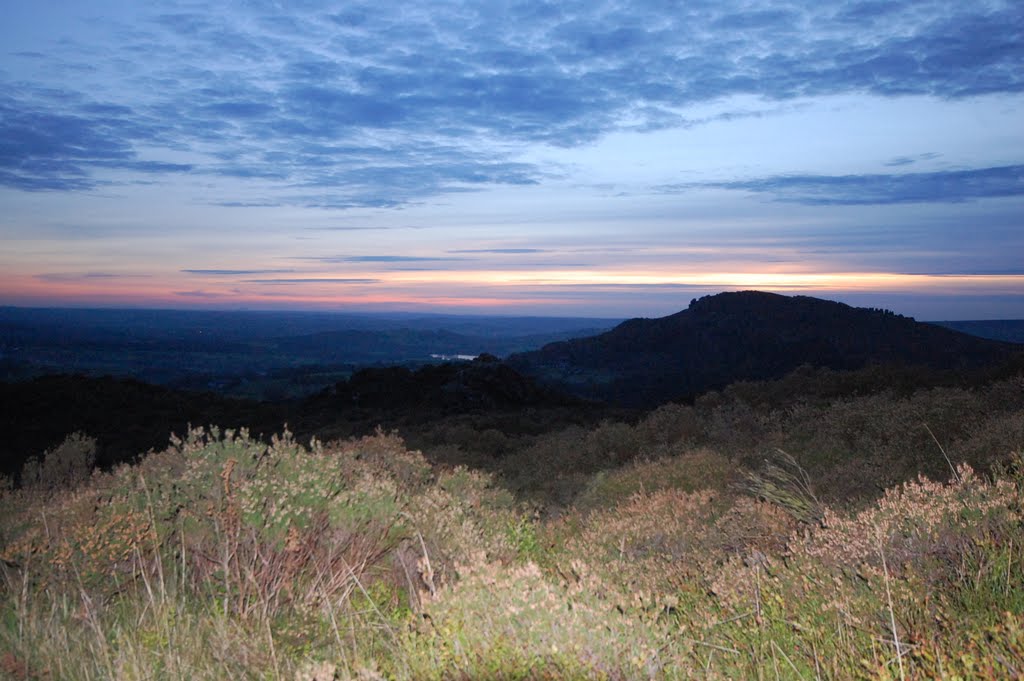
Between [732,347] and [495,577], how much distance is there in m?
47.7

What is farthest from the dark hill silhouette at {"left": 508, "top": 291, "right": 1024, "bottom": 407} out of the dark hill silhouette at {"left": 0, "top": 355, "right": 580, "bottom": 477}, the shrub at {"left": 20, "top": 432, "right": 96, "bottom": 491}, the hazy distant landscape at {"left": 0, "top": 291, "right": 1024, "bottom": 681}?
the hazy distant landscape at {"left": 0, "top": 291, "right": 1024, "bottom": 681}

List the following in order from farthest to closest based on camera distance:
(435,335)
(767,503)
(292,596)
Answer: (435,335), (767,503), (292,596)

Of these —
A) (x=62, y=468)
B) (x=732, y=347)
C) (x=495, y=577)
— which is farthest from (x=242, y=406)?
(x=732, y=347)

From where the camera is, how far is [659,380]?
139 ft

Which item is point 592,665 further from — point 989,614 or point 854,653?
point 989,614

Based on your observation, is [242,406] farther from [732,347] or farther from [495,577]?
[732,347]

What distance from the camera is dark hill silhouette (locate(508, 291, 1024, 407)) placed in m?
41.4

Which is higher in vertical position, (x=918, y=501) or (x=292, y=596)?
(x=918, y=501)

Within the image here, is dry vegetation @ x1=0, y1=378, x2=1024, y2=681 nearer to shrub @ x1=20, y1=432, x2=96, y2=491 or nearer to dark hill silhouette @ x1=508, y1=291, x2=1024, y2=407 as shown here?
shrub @ x1=20, y1=432, x2=96, y2=491

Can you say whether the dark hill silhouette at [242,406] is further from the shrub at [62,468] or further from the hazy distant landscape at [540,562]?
the hazy distant landscape at [540,562]

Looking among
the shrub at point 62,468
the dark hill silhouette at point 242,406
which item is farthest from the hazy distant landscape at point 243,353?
the shrub at point 62,468

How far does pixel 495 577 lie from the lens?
3.46 meters

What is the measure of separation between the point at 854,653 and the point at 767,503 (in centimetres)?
292

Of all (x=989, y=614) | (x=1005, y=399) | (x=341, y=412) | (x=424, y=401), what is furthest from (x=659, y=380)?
(x=989, y=614)
